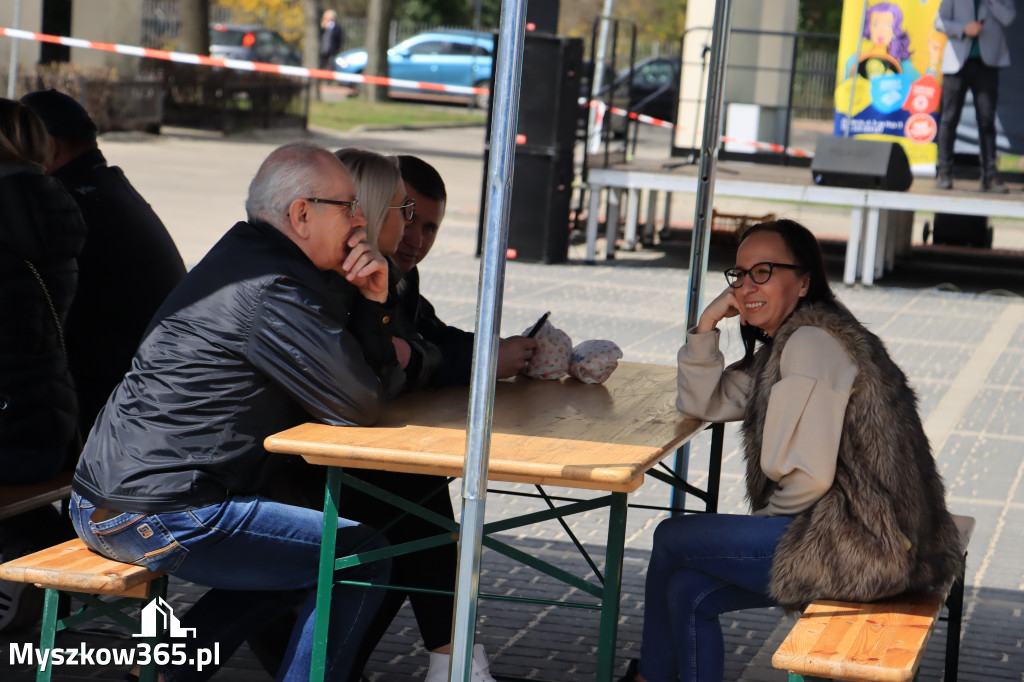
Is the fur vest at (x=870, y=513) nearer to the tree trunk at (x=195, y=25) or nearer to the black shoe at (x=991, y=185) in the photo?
the black shoe at (x=991, y=185)

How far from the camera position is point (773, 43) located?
16516mm

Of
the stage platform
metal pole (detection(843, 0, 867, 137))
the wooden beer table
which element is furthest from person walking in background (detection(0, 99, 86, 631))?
metal pole (detection(843, 0, 867, 137))

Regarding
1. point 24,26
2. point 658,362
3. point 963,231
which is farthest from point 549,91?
point 963,231

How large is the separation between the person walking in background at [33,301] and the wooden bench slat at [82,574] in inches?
26.0

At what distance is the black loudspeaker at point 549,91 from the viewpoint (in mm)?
12617

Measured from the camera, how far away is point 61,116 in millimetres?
4309

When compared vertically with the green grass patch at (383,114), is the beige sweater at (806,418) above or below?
below

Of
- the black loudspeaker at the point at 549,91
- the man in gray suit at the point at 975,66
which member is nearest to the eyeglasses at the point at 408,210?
the black loudspeaker at the point at 549,91

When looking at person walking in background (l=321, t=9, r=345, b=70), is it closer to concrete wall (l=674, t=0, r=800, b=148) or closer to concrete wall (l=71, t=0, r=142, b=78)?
concrete wall (l=71, t=0, r=142, b=78)

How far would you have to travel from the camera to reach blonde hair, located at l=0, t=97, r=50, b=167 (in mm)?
3848

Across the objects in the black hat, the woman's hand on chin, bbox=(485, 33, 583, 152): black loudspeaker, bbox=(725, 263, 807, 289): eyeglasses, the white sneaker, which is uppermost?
bbox=(485, 33, 583, 152): black loudspeaker

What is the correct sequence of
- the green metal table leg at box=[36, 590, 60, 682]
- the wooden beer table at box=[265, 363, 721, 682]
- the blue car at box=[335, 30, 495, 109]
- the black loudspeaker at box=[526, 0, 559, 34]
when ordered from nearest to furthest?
the wooden beer table at box=[265, 363, 721, 682] < the green metal table leg at box=[36, 590, 60, 682] < the black loudspeaker at box=[526, 0, 559, 34] < the blue car at box=[335, 30, 495, 109]

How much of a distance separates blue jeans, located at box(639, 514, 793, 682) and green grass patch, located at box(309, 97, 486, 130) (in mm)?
25202

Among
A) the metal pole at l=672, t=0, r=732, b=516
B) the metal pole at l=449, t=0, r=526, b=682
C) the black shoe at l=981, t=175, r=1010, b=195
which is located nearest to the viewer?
the metal pole at l=449, t=0, r=526, b=682
